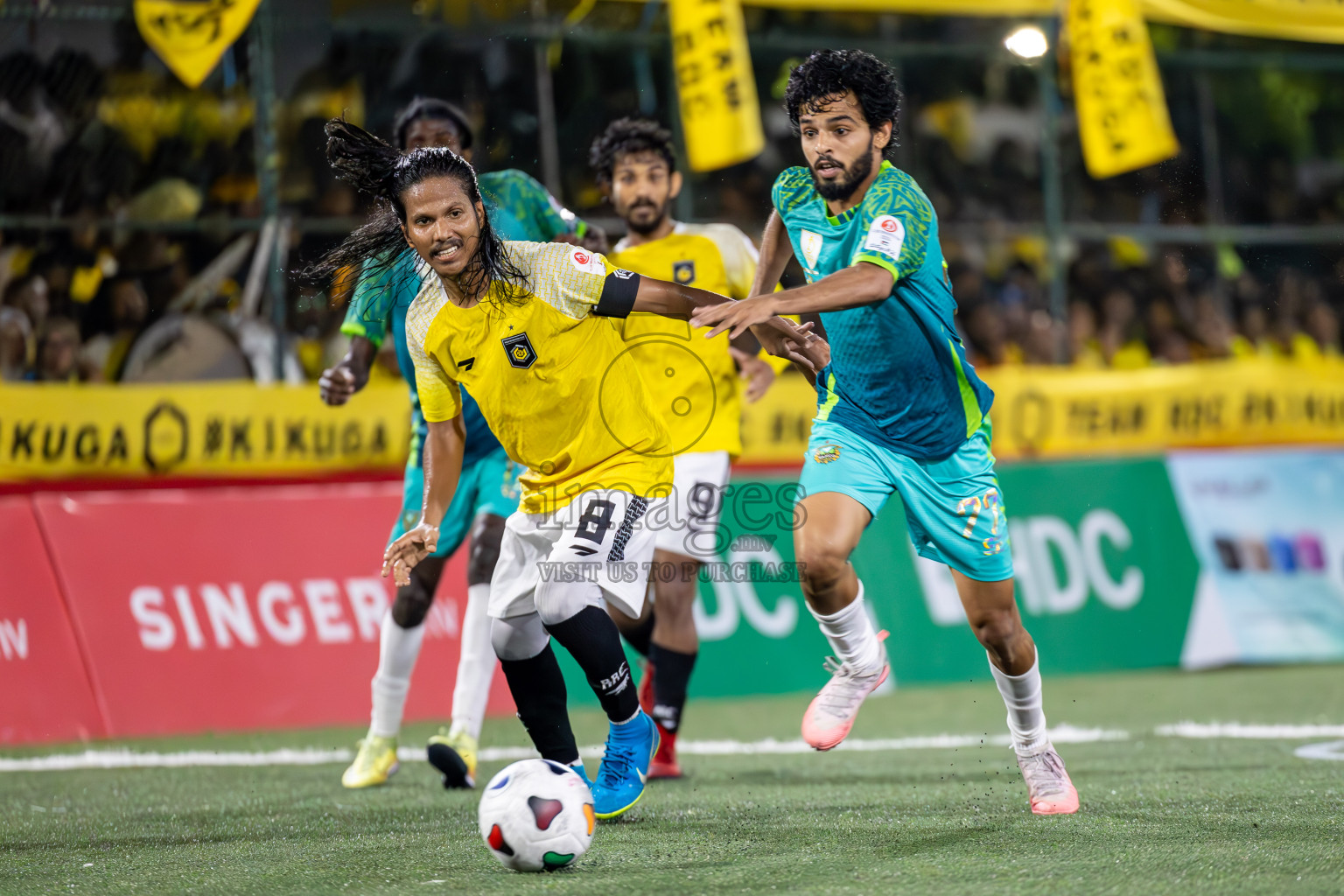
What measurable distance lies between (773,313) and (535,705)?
1.39 meters

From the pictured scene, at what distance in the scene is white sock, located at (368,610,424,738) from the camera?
5.78 meters

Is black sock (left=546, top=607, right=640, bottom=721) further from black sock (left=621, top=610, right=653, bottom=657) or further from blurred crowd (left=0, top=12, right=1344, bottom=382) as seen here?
blurred crowd (left=0, top=12, right=1344, bottom=382)

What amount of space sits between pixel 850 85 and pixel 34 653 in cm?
496

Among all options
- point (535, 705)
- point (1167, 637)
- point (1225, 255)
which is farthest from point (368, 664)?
point (1225, 255)

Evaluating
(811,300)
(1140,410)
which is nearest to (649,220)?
(811,300)

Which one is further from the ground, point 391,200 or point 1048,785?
point 391,200

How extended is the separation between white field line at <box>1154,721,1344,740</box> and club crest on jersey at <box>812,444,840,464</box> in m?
2.88

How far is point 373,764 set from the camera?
570 cm

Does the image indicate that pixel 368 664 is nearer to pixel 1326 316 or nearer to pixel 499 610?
pixel 499 610

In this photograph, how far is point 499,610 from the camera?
432 cm

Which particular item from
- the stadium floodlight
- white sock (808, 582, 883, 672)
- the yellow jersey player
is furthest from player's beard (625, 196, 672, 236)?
the stadium floodlight

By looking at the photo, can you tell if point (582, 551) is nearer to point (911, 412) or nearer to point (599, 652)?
point (599, 652)

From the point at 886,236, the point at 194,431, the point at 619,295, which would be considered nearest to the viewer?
the point at 886,236

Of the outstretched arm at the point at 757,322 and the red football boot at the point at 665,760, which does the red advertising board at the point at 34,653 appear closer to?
the red football boot at the point at 665,760
